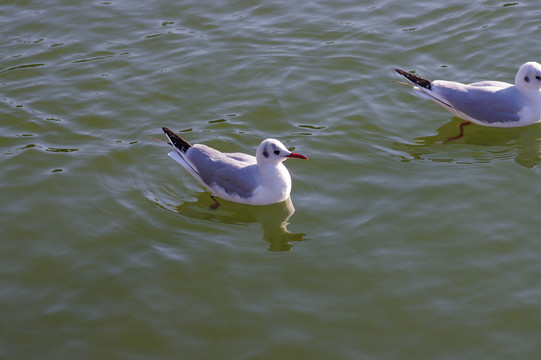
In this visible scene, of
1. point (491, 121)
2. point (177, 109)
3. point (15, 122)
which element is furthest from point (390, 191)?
point (15, 122)

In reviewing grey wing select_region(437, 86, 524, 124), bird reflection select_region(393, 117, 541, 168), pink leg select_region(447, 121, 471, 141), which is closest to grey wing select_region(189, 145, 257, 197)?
bird reflection select_region(393, 117, 541, 168)

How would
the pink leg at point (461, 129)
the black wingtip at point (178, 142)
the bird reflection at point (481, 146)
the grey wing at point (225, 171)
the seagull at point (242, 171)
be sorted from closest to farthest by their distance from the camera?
the seagull at point (242, 171) < the grey wing at point (225, 171) < the black wingtip at point (178, 142) < the bird reflection at point (481, 146) < the pink leg at point (461, 129)

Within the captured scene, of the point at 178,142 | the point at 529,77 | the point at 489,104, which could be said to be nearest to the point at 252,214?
the point at 178,142

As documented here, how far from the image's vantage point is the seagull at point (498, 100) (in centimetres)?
988

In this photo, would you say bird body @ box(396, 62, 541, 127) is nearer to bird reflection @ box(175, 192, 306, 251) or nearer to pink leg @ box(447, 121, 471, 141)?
pink leg @ box(447, 121, 471, 141)

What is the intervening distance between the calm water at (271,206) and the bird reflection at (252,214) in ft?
0.09

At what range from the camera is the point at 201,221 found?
27.7 feet

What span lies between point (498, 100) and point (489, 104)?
0.14 metres

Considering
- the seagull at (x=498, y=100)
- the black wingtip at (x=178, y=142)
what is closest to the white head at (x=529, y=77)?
the seagull at (x=498, y=100)

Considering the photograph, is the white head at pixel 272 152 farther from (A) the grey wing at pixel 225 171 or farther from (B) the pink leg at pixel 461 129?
(B) the pink leg at pixel 461 129

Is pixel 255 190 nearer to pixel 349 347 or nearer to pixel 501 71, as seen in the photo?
pixel 349 347

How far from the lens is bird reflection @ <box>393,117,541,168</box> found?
368 inches

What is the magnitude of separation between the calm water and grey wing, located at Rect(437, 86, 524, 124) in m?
0.28

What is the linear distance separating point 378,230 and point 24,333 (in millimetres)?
3951
